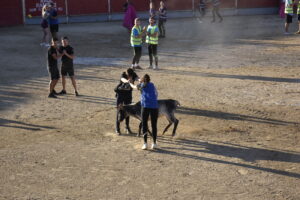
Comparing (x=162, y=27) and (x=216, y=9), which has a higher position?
(x=216, y=9)

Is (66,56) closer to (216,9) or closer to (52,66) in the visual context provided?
(52,66)

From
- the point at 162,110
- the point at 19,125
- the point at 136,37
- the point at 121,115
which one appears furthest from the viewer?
the point at 136,37

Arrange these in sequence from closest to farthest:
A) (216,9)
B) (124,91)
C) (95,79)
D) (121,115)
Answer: (121,115) → (124,91) → (95,79) → (216,9)

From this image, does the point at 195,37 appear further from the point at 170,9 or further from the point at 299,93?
the point at 299,93

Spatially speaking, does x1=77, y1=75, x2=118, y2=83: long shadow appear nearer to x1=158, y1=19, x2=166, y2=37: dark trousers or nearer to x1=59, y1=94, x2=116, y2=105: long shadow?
x1=59, y1=94, x2=116, y2=105: long shadow

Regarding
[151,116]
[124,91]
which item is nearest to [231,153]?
[151,116]

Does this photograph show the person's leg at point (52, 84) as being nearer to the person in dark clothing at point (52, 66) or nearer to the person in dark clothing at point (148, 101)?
the person in dark clothing at point (52, 66)

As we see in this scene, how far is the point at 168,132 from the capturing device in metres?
13.6

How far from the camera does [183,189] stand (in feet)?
33.1

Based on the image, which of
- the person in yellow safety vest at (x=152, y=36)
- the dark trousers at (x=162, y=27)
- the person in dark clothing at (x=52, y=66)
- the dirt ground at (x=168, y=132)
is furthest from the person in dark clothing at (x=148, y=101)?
the dark trousers at (x=162, y=27)

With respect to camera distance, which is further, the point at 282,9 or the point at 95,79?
the point at 282,9

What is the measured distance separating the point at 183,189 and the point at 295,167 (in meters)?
2.72

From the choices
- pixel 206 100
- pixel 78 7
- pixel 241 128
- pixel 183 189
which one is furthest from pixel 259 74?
pixel 78 7

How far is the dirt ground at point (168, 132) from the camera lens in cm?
1030
